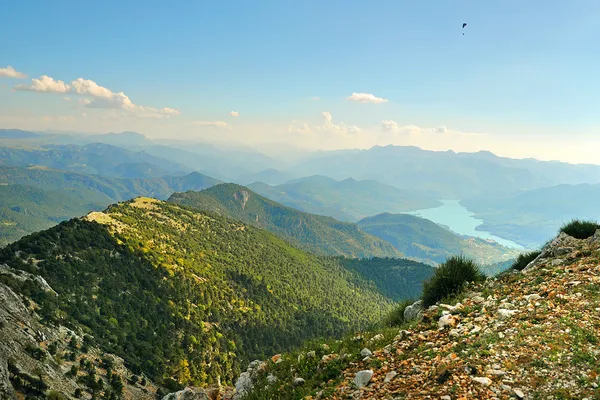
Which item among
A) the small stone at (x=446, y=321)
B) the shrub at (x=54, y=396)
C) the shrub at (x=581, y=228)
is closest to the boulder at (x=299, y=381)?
the small stone at (x=446, y=321)

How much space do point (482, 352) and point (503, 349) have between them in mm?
468

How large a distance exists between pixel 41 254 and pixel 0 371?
63436 mm

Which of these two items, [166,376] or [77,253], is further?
[77,253]

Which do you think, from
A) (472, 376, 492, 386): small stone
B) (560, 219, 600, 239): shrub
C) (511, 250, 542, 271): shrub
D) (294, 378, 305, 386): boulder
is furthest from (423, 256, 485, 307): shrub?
(472, 376, 492, 386): small stone

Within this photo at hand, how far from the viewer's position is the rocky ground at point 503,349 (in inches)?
247

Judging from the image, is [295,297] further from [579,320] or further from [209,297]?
[579,320]

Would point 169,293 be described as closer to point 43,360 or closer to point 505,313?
point 43,360

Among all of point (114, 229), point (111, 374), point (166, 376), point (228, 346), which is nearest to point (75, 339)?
point (111, 374)

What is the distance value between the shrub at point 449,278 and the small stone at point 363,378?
6.08 meters

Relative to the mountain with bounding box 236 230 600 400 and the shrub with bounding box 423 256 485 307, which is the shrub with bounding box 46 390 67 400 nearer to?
the mountain with bounding box 236 230 600 400

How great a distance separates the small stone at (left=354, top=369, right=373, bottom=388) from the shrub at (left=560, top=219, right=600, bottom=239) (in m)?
14.0

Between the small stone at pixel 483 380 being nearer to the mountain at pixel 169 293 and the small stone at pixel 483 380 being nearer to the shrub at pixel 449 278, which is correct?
→ the shrub at pixel 449 278

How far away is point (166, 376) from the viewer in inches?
2308

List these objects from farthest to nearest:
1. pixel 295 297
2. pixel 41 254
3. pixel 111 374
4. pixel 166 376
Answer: pixel 295 297 → pixel 41 254 → pixel 166 376 → pixel 111 374
